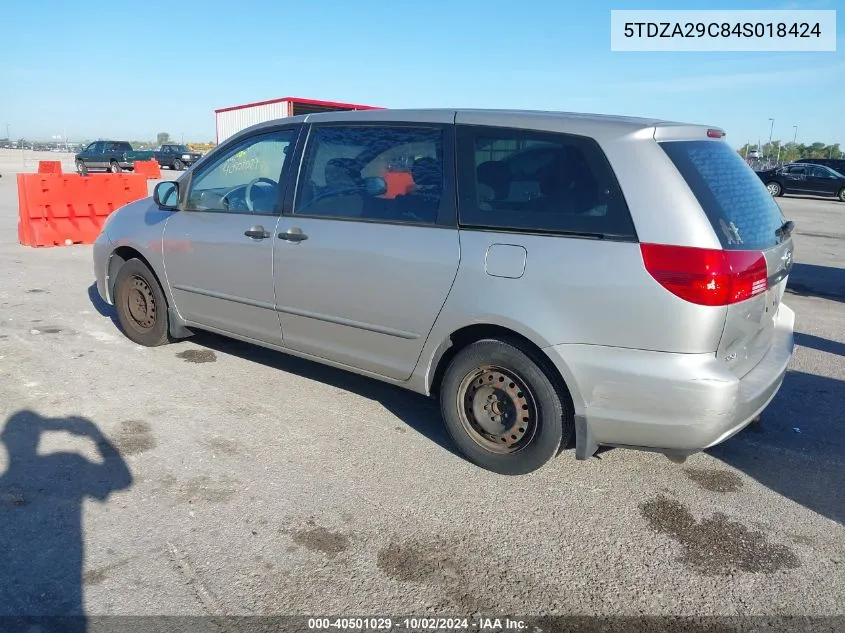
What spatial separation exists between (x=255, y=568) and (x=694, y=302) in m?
2.19

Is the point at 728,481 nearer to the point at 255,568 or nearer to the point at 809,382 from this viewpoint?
the point at 809,382

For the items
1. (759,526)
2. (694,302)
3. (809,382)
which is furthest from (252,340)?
(809,382)

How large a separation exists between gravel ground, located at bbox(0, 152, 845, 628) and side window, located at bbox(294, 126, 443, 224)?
4.37 feet

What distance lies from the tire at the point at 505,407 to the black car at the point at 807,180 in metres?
27.6

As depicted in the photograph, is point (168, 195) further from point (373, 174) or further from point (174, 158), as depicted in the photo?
point (174, 158)

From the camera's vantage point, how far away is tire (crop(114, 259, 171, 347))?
5.45m

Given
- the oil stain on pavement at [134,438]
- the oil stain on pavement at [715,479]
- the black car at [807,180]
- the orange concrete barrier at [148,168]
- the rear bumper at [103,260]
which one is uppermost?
the orange concrete barrier at [148,168]

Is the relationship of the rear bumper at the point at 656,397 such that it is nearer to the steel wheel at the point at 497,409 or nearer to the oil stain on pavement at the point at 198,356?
the steel wheel at the point at 497,409

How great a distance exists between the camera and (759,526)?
3258 mm

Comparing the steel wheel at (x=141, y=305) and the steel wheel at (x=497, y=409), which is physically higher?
the steel wheel at (x=141, y=305)

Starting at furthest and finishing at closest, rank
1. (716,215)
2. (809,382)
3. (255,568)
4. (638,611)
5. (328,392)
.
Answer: (809,382)
(328,392)
(716,215)
(255,568)
(638,611)

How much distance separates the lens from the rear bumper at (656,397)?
A: 10.0ft

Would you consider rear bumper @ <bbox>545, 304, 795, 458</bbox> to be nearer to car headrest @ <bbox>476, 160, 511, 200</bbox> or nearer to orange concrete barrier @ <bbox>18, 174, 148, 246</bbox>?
car headrest @ <bbox>476, 160, 511, 200</bbox>

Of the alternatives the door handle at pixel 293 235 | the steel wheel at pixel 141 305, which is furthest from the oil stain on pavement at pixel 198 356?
the door handle at pixel 293 235
